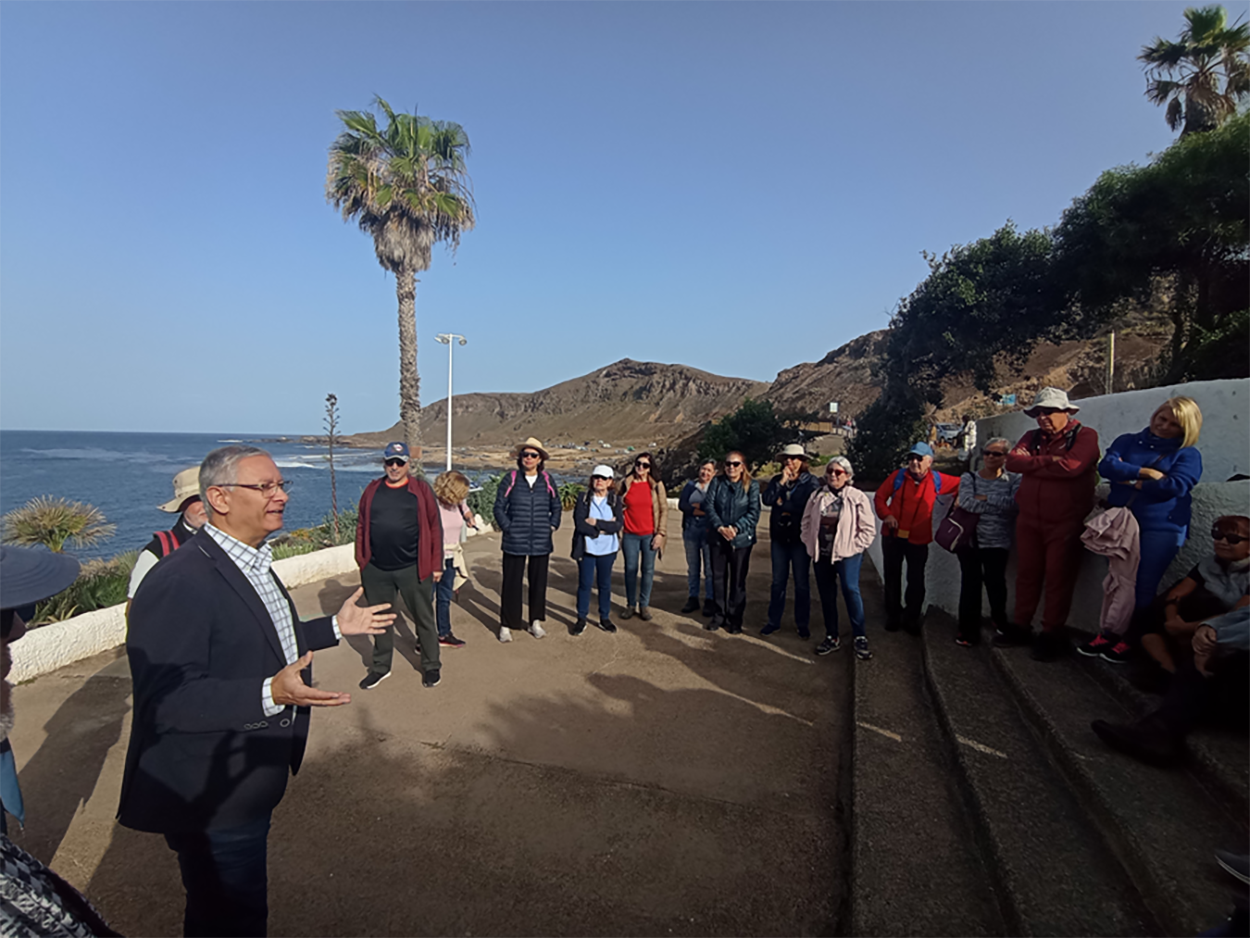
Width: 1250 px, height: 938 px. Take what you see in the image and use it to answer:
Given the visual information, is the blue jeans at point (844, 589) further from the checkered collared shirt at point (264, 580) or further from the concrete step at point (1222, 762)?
the checkered collared shirt at point (264, 580)

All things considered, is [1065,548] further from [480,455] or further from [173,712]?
[480,455]

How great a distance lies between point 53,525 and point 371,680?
6646 millimetres

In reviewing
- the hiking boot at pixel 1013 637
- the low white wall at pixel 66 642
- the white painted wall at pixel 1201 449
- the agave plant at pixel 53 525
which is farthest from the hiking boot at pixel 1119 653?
the agave plant at pixel 53 525

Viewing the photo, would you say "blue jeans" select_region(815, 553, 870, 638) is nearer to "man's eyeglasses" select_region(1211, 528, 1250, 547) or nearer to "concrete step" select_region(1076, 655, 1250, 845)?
"concrete step" select_region(1076, 655, 1250, 845)

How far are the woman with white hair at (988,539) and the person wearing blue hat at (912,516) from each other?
10.3 inches

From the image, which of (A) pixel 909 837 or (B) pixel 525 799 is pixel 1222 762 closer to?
(A) pixel 909 837

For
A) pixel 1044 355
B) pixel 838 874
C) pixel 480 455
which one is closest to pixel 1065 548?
pixel 838 874

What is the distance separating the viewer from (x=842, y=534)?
5.02m

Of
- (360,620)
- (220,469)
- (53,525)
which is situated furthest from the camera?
(53,525)

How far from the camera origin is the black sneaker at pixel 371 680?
4.69 m

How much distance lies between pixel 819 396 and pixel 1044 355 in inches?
1117

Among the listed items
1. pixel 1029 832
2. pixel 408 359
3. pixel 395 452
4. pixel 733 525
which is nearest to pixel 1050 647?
pixel 1029 832

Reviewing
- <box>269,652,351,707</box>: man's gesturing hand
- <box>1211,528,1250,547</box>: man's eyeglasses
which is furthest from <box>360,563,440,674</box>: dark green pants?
<box>1211,528,1250,547</box>: man's eyeglasses

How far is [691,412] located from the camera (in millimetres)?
132500
